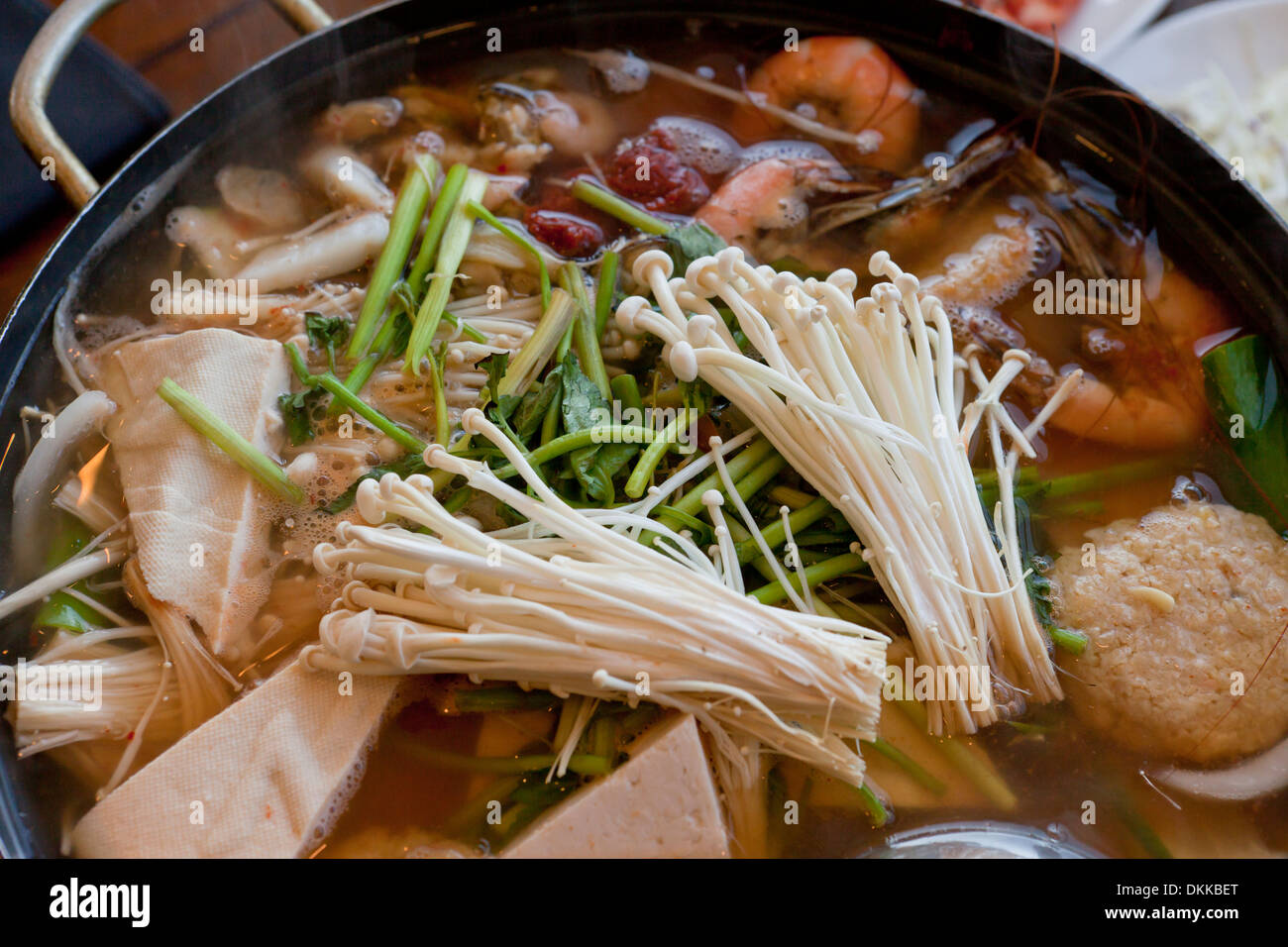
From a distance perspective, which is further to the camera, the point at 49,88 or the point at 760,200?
the point at 760,200

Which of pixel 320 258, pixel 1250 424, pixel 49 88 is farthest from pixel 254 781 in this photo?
pixel 1250 424

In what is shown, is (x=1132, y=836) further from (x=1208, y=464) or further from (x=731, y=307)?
(x=731, y=307)

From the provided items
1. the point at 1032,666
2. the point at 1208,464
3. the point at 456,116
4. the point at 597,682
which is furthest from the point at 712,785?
the point at 456,116

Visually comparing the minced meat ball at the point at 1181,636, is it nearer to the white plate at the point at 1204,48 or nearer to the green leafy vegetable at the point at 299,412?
the green leafy vegetable at the point at 299,412

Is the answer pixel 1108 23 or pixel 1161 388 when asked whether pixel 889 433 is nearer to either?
pixel 1161 388

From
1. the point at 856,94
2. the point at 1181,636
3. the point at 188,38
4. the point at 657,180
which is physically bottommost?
the point at 1181,636

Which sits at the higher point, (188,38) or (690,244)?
(188,38)
